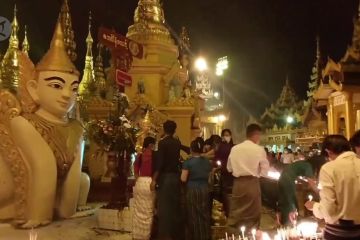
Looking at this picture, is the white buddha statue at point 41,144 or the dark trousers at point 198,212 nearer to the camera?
the dark trousers at point 198,212

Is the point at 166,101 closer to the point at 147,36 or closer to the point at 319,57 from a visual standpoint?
the point at 147,36

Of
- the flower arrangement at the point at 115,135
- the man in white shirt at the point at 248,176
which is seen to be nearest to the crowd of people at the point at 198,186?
the man in white shirt at the point at 248,176

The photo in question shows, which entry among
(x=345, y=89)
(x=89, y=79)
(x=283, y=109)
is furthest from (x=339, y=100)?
(x=283, y=109)

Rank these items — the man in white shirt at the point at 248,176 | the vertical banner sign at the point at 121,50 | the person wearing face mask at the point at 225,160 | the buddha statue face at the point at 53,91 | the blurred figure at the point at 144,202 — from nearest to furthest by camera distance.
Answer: the man in white shirt at the point at 248,176 < the blurred figure at the point at 144,202 < the person wearing face mask at the point at 225,160 < the buddha statue face at the point at 53,91 < the vertical banner sign at the point at 121,50

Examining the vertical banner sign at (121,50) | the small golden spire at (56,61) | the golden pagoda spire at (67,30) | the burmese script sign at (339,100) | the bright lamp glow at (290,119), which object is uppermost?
the golden pagoda spire at (67,30)

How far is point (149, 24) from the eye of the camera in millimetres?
19984

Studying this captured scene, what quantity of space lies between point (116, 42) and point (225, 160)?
24.7 feet

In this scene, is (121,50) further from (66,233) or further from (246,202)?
(246,202)

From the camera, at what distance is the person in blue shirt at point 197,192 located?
6.60 meters

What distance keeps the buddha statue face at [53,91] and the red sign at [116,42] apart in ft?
16.4

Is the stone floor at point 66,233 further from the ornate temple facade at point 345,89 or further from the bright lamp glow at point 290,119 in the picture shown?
the bright lamp glow at point 290,119

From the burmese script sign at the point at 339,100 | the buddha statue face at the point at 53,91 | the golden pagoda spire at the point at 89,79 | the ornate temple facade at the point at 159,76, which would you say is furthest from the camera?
the golden pagoda spire at the point at 89,79

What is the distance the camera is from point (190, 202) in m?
6.66


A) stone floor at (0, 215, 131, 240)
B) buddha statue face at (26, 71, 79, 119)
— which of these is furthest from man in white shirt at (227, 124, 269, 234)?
buddha statue face at (26, 71, 79, 119)
